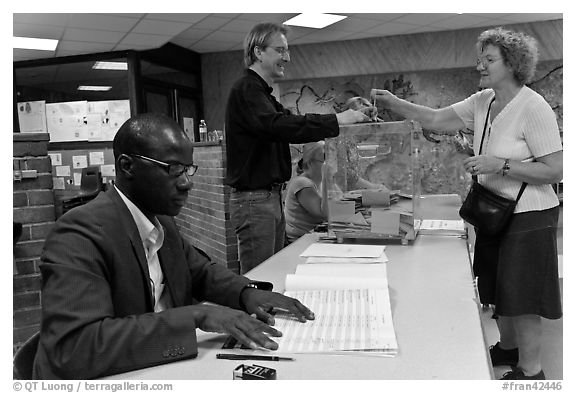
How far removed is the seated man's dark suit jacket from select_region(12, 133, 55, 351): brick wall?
156 centimetres

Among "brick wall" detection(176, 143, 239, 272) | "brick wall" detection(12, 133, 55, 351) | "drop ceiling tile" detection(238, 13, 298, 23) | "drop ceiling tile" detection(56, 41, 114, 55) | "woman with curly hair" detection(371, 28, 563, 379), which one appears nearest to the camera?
"woman with curly hair" detection(371, 28, 563, 379)

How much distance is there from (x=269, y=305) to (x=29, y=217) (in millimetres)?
1754

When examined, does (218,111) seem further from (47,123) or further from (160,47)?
(47,123)

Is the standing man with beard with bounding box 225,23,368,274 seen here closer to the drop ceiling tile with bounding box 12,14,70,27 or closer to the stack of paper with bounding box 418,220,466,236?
the stack of paper with bounding box 418,220,466,236

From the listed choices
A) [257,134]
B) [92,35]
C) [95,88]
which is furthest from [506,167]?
[95,88]

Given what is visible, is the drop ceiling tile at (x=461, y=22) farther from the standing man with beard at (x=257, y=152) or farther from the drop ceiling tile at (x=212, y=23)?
the standing man with beard at (x=257, y=152)

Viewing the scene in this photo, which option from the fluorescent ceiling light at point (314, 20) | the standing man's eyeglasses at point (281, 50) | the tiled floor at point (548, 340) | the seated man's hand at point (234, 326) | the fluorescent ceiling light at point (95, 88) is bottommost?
the tiled floor at point (548, 340)

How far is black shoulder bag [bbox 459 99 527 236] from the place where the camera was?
5.46 feet

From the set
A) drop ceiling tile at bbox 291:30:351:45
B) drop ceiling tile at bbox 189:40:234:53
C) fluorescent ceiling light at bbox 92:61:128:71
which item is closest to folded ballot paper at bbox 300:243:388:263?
drop ceiling tile at bbox 291:30:351:45

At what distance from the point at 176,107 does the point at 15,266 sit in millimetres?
4923

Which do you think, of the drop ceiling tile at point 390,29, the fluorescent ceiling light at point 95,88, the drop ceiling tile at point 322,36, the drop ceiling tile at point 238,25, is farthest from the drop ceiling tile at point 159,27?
the drop ceiling tile at point 390,29

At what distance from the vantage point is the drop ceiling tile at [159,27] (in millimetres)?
4953

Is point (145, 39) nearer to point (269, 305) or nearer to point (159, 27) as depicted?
point (159, 27)

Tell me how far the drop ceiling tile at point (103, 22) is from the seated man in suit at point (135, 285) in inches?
166
